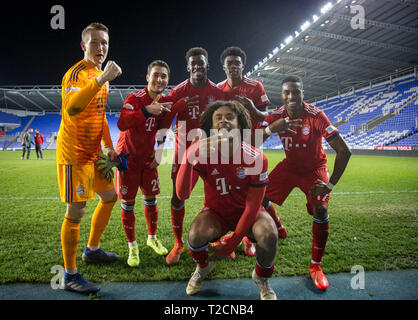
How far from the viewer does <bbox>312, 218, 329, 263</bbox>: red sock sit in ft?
7.86

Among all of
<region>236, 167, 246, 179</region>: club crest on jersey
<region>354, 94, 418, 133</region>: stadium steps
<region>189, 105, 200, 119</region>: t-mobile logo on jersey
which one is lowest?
<region>236, 167, 246, 179</region>: club crest on jersey

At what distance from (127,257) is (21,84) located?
41.5m

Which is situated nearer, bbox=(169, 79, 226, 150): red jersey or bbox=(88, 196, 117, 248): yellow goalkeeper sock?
bbox=(88, 196, 117, 248): yellow goalkeeper sock

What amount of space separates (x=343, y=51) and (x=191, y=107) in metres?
22.5

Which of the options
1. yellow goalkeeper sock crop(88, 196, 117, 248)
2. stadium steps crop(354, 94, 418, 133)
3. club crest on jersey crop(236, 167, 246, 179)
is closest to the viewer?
club crest on jersey crop(236, 167, 246, 179)

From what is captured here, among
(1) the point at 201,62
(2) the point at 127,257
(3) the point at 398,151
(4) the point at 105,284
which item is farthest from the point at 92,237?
(3) the point at 398,151

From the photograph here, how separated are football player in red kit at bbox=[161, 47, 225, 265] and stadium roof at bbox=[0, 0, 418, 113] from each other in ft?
31.5

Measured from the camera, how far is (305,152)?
286 cm

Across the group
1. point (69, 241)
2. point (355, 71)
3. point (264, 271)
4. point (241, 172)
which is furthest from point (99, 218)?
point (355, 71)

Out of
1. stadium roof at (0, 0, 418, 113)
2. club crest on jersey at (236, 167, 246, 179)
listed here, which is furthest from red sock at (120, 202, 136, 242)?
stadium roof at (0, 0, 418, 113)

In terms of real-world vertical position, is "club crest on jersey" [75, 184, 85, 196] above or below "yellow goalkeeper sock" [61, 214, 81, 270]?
above

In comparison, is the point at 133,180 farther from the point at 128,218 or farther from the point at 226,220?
the point at 226,220

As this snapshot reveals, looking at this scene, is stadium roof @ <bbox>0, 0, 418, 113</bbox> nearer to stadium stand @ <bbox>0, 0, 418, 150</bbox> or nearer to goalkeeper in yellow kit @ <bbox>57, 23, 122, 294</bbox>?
stadium stand @ <bbox>0, 0, 418, 150</bbox>

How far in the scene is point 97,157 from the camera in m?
2.44
